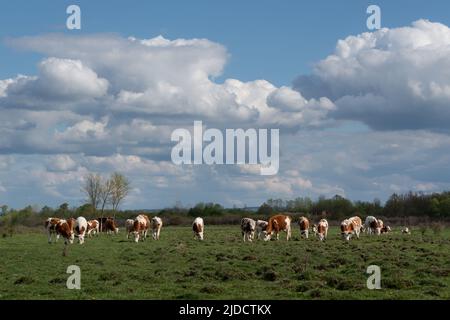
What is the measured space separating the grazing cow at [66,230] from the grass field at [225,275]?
24.7ft

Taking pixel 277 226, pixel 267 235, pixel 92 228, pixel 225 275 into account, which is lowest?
pixel 225 275

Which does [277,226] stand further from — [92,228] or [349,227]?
[92,228]

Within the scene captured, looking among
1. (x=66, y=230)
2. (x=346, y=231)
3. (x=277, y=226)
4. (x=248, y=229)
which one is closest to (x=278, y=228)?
(x=277, y=226)

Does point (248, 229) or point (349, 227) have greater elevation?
point (349, 227)

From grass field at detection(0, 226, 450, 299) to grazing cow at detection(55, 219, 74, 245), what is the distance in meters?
7.54

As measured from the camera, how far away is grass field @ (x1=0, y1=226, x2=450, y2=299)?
17.6 meters

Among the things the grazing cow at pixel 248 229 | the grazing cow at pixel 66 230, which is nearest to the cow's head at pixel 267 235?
the grazing cow at pixel 248 229

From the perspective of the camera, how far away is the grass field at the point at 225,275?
1756cm

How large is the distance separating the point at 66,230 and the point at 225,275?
2135 cm

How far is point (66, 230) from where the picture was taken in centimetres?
3994

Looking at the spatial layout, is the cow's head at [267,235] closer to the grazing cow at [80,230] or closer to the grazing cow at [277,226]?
the grazing cow at [277,226]

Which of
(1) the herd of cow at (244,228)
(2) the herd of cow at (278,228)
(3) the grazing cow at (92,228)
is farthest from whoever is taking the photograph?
(3) the grazing cow at (92,228)
